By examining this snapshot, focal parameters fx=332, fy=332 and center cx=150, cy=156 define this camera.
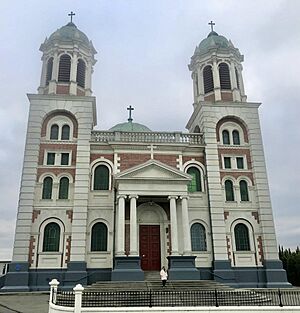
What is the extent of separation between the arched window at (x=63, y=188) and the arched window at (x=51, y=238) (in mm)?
2033

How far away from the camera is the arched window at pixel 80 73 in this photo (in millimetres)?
27297

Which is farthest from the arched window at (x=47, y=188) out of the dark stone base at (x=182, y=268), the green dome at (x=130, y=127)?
the green dome at (x=130, y=127)

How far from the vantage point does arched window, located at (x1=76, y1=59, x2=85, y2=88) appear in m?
27.3

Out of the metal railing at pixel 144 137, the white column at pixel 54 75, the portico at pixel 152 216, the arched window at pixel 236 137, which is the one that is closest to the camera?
the portico at pixel 152 216

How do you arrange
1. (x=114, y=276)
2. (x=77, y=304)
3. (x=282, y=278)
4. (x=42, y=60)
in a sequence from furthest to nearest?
1. (x=42, y=60)
2. (x=282, y=278)
3. (x=114, y=276)
4. (x=77, y=304)

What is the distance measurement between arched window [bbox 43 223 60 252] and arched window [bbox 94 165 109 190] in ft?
12.8

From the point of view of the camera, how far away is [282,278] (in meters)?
22.5

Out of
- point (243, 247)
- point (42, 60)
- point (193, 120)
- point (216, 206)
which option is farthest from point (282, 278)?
point (42, 60)

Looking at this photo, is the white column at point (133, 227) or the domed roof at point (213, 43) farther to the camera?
the domed roof at point (213, 43)

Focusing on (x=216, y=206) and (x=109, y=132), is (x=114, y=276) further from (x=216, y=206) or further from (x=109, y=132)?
(x=109, y=132)

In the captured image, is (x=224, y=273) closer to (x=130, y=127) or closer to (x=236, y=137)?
(x=236, y=137)

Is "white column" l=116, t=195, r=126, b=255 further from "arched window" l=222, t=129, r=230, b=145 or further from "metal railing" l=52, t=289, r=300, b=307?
"arched window" l=222, t=129, r=230, b=145

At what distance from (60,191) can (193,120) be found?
518 inches

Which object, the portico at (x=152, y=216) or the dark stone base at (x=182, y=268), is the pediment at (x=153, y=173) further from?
the dark stone base at (x=182, y=268)
